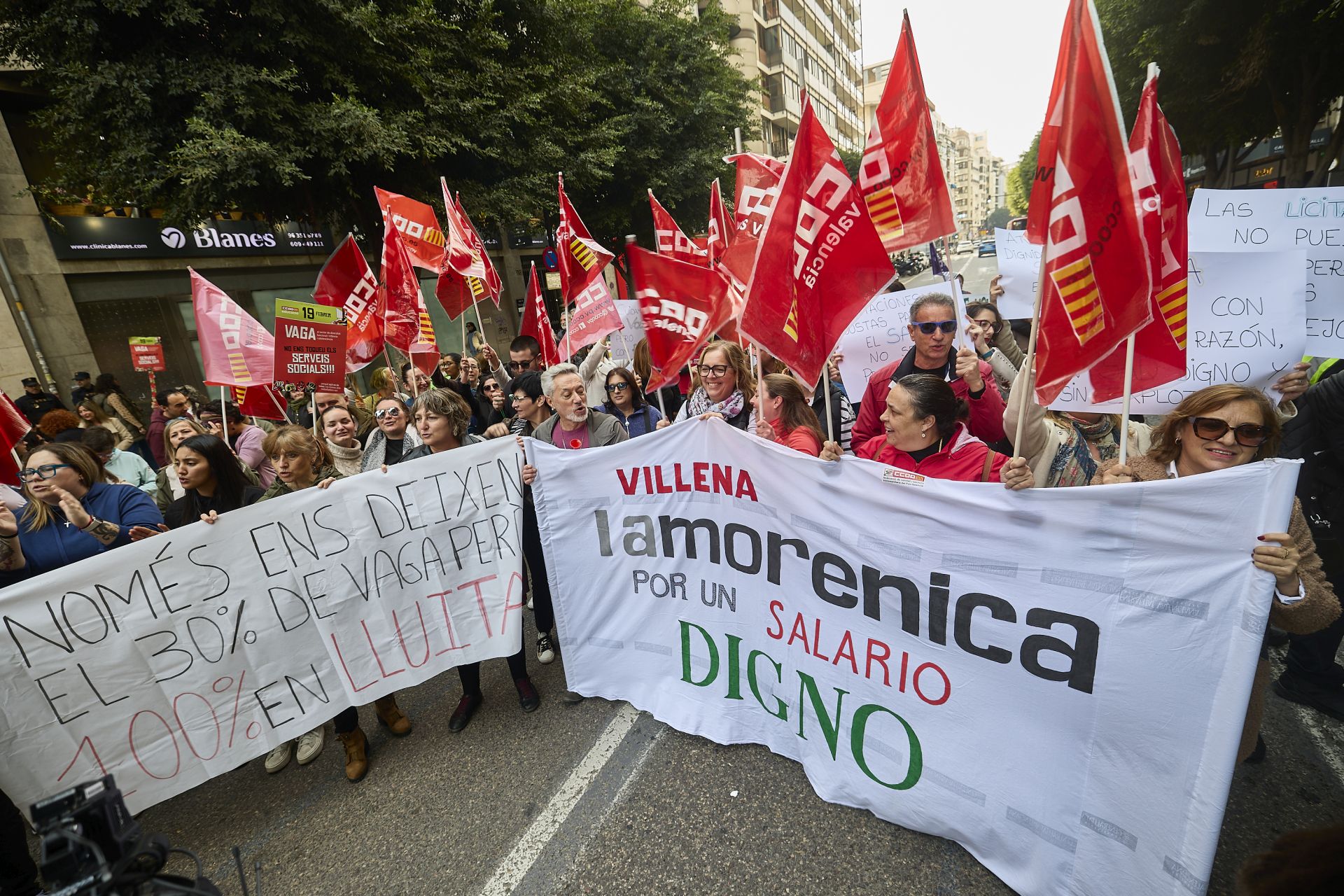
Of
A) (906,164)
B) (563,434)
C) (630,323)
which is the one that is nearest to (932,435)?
(906,164)

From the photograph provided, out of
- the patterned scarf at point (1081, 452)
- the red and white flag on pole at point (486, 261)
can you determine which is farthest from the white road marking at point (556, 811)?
the red and white flag on pole at point (486, 261)

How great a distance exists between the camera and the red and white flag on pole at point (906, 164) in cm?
267

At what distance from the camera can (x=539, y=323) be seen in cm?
Answer: 614

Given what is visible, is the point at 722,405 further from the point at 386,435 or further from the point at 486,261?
the point at 486,261

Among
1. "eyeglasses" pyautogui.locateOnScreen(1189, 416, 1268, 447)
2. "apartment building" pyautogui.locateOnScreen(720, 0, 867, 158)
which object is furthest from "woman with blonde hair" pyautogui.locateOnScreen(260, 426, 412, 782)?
"apartment building" pyautogui.locateOnScreen(720, 0, 867, 158)

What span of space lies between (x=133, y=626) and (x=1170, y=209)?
4.58 m

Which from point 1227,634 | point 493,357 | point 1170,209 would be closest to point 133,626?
point 493,357

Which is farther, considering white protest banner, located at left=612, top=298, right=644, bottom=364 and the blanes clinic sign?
the blanes clinic sign

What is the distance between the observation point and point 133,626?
266 centimetres

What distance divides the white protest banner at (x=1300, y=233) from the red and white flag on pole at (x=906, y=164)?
1712 millimetres

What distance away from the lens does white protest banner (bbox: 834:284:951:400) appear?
5.17 metres

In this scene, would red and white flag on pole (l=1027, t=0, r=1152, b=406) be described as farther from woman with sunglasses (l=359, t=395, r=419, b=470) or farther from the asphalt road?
woman with sunglasses (l=359, t=395, r=419, b=470)

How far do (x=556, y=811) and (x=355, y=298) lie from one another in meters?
4.64

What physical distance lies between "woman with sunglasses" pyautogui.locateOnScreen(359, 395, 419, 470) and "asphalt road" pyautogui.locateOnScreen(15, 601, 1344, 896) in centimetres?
177
